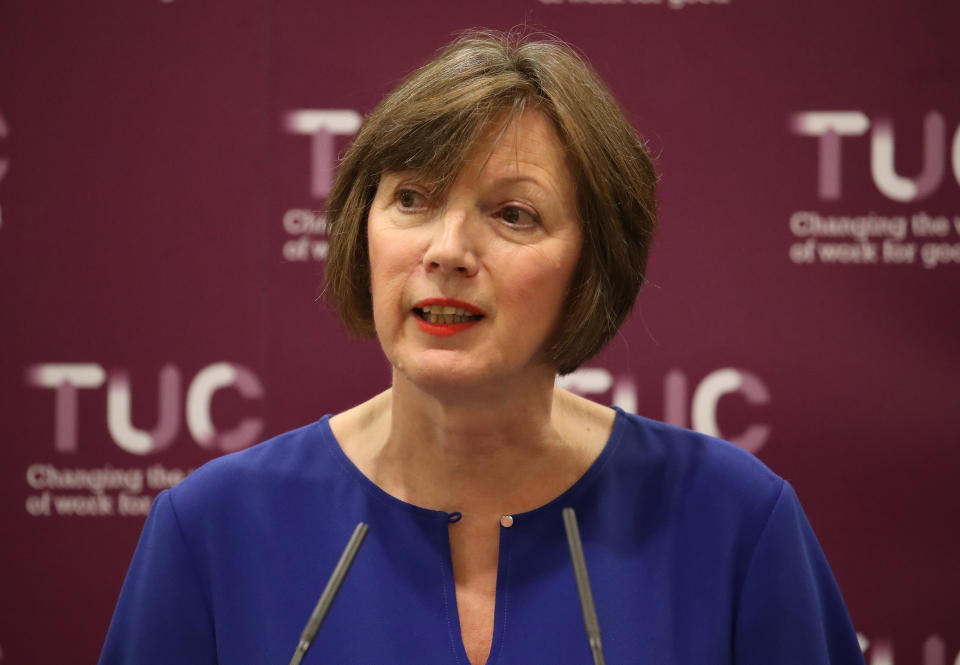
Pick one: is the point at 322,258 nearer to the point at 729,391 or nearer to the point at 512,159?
the point at 729,391

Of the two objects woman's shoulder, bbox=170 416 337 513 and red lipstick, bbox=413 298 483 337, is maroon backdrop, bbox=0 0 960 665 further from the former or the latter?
red lipstick, bbox=413 298 483 337

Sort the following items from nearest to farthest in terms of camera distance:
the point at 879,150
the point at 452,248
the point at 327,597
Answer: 1. the point at 327,597
2. the point at 452,248
3. the point at 879,150

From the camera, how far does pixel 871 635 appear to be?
269cm

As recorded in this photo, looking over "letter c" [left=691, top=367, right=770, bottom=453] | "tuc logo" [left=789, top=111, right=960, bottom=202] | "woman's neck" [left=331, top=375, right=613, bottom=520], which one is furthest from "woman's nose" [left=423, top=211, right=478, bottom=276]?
"tuc logo" [left=789, top=111, right=960, bottom=202]

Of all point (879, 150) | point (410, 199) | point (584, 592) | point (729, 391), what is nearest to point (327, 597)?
point (584, 592)

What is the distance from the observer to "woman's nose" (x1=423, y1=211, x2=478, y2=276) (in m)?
1.39

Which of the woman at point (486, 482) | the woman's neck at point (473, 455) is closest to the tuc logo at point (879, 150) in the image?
the woman at point (486, 482)

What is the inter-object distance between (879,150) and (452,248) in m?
1.69

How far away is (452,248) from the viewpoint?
1.39 metres

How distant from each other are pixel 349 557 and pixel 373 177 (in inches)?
23.7

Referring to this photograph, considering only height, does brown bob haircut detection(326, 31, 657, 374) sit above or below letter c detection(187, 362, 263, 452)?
above

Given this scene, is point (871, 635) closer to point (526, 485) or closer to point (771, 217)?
point (771, 217)

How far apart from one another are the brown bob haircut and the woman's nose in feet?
0.17

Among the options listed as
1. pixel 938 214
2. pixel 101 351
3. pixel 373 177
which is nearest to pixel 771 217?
pixel 938 214
